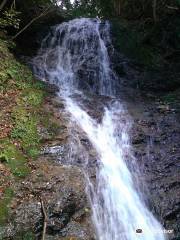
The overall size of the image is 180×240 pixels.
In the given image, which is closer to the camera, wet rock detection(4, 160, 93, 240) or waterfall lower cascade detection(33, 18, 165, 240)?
wet rock detection(4, 160, 93, 240)

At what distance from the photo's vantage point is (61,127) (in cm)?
1117

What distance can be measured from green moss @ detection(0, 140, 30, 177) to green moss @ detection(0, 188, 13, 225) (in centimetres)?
63

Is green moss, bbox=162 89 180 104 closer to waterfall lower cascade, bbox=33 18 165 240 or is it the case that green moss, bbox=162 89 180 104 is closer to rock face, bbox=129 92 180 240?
rock face, bbox=129 92 180 240

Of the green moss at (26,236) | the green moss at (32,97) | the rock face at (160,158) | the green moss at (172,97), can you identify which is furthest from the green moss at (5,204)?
the green moss at (172,97)

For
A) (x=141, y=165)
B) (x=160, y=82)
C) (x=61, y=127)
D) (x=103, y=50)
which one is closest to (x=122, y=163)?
(x=141, y=165)

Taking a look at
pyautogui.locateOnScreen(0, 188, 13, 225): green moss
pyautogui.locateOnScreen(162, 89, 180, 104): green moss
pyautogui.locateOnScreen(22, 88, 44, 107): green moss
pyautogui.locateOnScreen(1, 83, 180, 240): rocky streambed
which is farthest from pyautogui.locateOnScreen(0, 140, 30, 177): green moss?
pyautogui.locateOnScreen(162, 89, 180, 104): green moss

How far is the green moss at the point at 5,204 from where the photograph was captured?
26.5ft

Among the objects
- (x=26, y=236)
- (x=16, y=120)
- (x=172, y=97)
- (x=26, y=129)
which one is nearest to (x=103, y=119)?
(x=26, y=129)

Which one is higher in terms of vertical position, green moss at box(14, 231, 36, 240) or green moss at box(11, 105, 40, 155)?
green moss at box(11, 105, 40, 155)

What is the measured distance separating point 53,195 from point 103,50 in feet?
31.5

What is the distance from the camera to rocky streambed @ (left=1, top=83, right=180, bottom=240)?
8.34 metres

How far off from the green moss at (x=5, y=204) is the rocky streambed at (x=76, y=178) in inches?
4.8

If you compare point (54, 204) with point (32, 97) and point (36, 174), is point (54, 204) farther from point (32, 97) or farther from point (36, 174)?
point (32, 97)

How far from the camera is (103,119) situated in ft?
40.4
